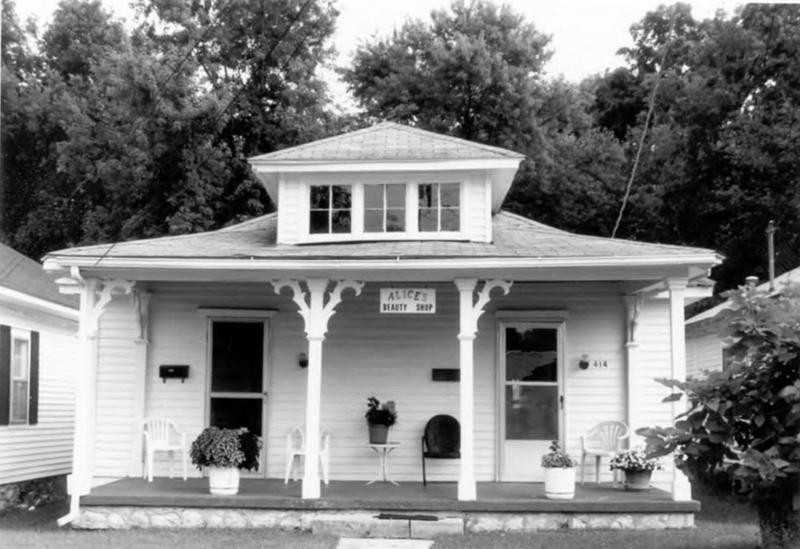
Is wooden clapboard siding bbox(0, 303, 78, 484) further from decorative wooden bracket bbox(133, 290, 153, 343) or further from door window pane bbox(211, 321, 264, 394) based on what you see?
door window pane bbox(211, 321, 264, 394)

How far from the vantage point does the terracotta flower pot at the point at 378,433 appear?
11742mm

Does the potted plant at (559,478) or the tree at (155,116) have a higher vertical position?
the tree at (155,116)

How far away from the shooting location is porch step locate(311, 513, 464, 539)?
32.9ft

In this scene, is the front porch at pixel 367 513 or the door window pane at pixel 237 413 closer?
the front porch at pixel 367 513

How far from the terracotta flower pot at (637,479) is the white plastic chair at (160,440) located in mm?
5117

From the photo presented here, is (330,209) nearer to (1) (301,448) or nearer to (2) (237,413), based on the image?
(2) (237,413)

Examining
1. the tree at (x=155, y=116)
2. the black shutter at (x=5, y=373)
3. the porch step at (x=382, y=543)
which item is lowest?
the porch step at (x=382, y=543)

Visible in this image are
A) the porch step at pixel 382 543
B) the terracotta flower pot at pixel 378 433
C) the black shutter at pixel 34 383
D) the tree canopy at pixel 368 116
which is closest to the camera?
the porch step at pixel 382 543

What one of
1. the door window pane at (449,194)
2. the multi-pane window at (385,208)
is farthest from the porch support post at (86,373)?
the door window pane at (449,194)

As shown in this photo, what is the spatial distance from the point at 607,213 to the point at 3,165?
656 inches

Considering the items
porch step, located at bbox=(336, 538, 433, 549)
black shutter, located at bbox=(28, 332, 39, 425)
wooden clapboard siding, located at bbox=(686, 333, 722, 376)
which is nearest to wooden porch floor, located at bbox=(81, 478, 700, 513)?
porch step, located at bbox=(336, 538, 433, 549)

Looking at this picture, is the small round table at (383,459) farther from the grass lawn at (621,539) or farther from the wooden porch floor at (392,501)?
the grass lawn at (621,539)

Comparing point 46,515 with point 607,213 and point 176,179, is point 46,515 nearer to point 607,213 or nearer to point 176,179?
point 176,179

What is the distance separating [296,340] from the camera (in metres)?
12.5
